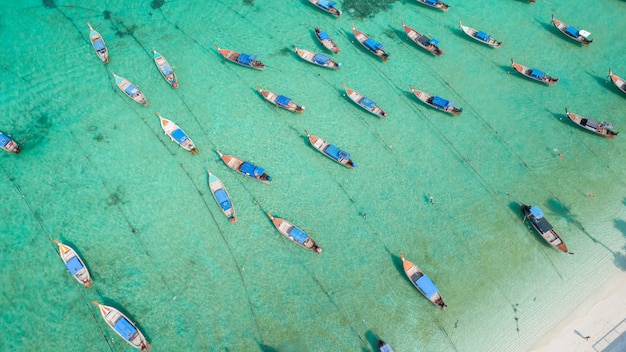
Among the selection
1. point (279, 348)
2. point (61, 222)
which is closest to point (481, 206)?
point (279, 348)

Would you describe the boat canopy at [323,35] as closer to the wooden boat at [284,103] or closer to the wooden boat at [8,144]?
the wooden boat at [284,103]

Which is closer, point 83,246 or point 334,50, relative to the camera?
point 83,246

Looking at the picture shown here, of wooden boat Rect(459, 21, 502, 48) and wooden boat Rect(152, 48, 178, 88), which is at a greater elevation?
wooden boat Rect(459, 21, 502, 48)

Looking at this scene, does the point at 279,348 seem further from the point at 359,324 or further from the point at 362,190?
the point at 362,190

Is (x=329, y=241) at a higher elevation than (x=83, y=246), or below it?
higher

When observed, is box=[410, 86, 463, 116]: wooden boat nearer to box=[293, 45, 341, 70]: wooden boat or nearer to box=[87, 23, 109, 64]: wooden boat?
box=[293, 45, 341, 70]: wooden boat

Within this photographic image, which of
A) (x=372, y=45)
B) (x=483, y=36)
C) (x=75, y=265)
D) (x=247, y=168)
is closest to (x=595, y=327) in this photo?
(x=483, y=36)

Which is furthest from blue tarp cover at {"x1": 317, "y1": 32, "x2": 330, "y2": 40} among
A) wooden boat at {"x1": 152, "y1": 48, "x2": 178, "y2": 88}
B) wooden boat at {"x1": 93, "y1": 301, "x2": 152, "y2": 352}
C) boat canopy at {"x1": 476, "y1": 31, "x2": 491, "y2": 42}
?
wooden boat at {"x1": 93, "y1": 301, "x2": 152, "y2": 352}

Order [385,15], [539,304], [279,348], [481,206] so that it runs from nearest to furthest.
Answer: [279,348]
[539,304]
[481,206]
[385,15]
